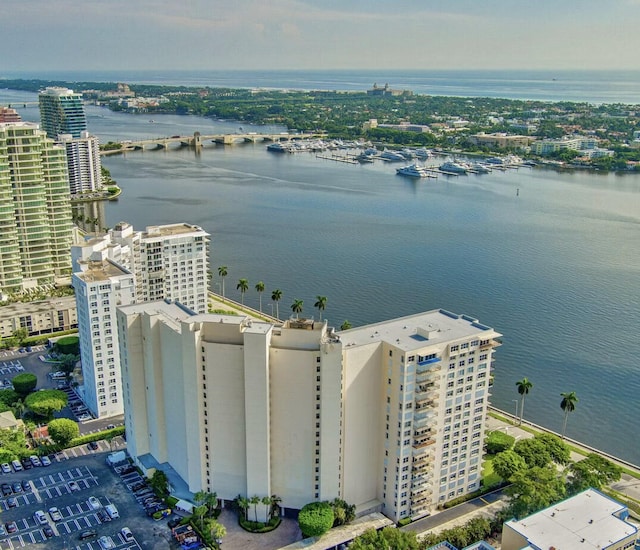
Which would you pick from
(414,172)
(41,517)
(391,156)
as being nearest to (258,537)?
(41,517)

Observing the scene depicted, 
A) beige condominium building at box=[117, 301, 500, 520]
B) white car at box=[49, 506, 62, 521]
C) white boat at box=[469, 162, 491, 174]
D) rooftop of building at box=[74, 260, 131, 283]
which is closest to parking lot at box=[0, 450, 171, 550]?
white car at box=[49, 506, 62, 521]

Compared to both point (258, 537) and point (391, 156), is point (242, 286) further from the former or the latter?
point (391, 156)

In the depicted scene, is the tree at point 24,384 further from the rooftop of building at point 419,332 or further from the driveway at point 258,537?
the rooftop of building at point 419,332

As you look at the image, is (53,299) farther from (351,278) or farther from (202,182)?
(202,182)

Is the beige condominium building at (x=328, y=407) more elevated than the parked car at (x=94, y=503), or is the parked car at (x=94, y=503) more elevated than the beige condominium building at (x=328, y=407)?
the beige condominium building at (x=328, y=407)

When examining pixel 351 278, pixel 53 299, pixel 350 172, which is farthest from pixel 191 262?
pixel 350 172

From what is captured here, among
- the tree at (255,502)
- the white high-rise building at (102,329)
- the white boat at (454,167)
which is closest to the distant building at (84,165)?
the white boat at (454,167)

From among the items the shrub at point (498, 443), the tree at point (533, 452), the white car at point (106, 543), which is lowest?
the white car at point (106, 543)
